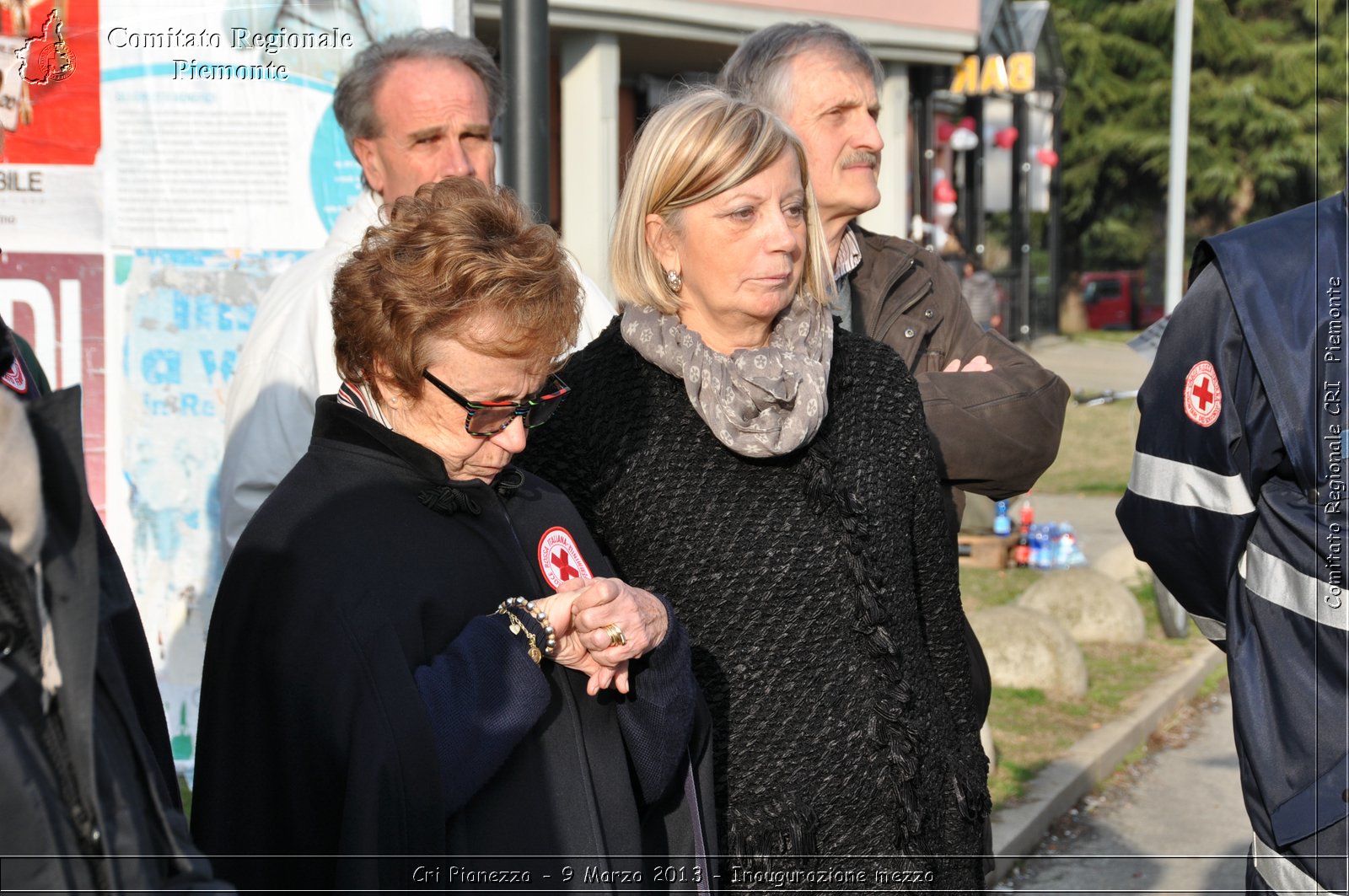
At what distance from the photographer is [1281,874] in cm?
248

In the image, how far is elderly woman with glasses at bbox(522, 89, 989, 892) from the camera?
276cm

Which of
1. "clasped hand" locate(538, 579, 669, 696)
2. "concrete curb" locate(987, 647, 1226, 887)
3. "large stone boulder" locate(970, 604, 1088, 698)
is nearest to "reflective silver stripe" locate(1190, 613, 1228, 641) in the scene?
"clasped hand" locate(538, 579, 669, 696)

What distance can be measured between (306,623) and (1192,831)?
4559 millimetres

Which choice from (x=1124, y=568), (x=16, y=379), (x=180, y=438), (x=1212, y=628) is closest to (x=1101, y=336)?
(x=1124, y=568)

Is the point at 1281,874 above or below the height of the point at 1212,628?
below

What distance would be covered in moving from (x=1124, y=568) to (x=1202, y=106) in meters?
30.8

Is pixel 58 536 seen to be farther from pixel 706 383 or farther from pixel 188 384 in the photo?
pixel 188 384

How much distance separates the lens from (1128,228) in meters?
39.8

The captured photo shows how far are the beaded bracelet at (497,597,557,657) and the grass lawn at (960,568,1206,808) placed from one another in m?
3.74

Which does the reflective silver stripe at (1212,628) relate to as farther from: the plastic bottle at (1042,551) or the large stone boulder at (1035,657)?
the plastic bottle at (1042,551)

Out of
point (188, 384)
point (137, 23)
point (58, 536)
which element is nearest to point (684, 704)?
point (58, 536)

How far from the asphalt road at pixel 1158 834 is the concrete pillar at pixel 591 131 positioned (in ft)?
22.8

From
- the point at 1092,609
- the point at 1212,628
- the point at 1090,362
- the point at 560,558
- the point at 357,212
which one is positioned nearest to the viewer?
the point at 560,558

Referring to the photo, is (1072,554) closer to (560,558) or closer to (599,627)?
(560,558)
